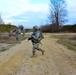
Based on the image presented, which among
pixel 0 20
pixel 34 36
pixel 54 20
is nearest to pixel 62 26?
pixel 54 20

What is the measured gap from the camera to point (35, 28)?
58.6 ft

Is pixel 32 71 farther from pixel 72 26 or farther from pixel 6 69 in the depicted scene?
pixel 72 26

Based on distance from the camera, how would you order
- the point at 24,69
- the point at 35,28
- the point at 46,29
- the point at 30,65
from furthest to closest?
1. the point at 46,29
2. the point at 35,28
3. the point at 30,65
4. the point at 24,69

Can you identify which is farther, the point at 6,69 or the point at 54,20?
the point at 54,20

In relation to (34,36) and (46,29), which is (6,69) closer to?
(34,36)

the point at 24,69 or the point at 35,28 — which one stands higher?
the point at 35,28

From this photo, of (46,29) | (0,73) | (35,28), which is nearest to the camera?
(0,73)

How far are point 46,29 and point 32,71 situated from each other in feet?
243

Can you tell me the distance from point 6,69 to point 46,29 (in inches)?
2901

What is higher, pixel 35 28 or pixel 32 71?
pixel 35 28

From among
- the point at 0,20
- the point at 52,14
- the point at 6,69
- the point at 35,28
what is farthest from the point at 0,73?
the point at 52,14

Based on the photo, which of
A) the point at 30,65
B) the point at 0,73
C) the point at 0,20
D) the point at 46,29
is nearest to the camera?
the point at 0,73

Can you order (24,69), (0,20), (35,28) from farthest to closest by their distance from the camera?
(0,20), (35,28), (24,69)

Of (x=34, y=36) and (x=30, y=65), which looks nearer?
(x=30, y=65)
